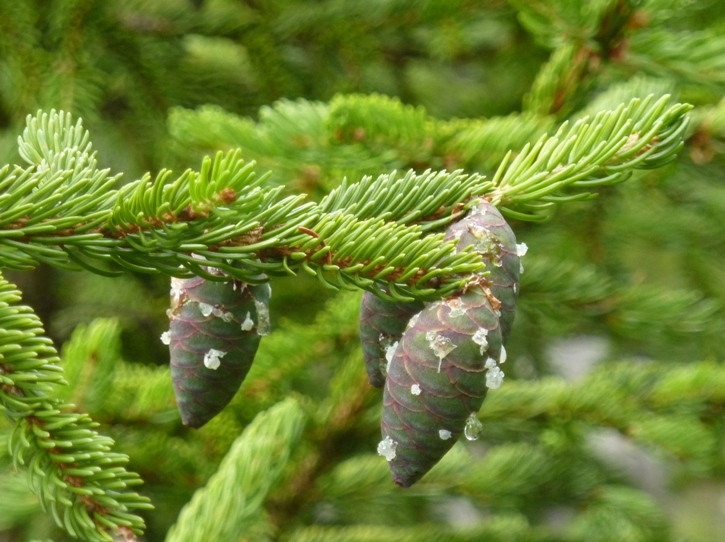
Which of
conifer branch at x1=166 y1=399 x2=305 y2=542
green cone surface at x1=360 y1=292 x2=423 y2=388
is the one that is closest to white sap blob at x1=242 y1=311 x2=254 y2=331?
green cone surface at x1=360 y1=292 x2=423 y2=388

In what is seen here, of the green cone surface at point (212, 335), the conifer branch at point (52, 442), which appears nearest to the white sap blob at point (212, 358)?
the green cone surface at point (212, 335)

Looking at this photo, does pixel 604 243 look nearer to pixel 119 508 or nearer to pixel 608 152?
pixel 608 152

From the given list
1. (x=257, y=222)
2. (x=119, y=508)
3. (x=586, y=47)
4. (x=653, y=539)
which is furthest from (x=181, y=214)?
(x=653, y=539)

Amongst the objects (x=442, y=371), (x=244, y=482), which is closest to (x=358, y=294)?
(x=244, y=482)

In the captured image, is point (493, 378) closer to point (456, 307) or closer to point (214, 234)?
point (456, 307)

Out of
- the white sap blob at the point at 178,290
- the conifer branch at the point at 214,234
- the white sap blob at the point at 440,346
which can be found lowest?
the white sap blob at the point at 178,290

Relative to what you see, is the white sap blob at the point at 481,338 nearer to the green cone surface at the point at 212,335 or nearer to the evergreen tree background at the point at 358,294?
the green cone surface at the point at 212,335

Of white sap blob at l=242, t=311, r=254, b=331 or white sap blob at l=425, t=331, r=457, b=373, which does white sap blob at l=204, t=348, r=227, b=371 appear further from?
white sap blob at l=425, t=331, r=457, b=373
